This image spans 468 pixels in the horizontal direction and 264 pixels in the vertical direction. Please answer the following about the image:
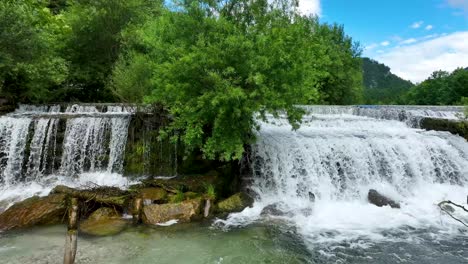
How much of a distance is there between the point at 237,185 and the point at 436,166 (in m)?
7.04

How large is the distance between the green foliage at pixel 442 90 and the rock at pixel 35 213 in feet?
133

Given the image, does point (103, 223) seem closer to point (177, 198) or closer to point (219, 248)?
point (177, 198)

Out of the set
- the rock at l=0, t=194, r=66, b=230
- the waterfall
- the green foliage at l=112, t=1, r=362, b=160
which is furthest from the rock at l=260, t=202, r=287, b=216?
the waterfall

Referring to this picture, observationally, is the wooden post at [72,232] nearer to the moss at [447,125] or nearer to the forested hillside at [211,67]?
the forested hillside at [211,67]

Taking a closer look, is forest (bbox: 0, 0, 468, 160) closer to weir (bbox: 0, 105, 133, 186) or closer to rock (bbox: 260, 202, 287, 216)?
rock (bbox: 260, 202, 287, 216)

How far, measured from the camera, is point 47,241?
7633mm

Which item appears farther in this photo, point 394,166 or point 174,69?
point 394,166

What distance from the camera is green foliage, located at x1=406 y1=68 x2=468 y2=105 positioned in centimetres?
4244

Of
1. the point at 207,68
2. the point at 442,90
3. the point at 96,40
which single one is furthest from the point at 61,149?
the point at 442,90

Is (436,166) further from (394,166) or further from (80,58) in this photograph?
(80,58)

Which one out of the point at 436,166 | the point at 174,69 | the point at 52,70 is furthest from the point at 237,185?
the point at 52,70

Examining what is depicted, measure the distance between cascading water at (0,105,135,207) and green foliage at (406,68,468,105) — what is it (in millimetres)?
38231

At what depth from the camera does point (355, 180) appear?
11.4 m

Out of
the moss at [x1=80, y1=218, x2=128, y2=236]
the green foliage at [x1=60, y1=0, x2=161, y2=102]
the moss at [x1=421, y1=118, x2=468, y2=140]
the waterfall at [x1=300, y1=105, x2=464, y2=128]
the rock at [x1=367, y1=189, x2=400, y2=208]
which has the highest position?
the green foliage at [x1=60, y1=0, x2=161, y2=102]
